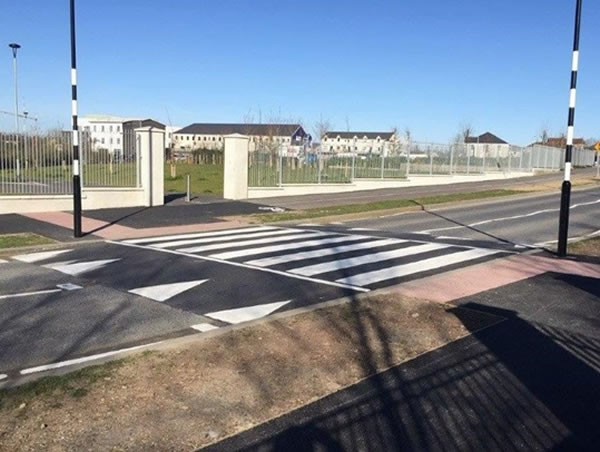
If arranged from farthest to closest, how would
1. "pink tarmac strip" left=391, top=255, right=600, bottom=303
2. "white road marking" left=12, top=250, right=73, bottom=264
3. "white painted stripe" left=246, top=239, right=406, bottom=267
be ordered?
1. "white road marking" left=12, top=250, right=73, bottom=264
2. "white painted stripe" left=246, top=239, right=406, bottom=267
3. "pink tarmac strip" left=391, top=255, right=600, bottom=303

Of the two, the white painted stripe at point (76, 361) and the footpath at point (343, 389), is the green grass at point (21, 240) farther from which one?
the footpath at point (343, 389)

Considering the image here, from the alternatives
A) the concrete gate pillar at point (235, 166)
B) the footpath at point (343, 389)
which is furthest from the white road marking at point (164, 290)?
the concrete gate pillar at point (235, 166)

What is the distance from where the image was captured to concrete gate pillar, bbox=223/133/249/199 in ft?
82.7

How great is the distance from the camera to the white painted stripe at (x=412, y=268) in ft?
31.9

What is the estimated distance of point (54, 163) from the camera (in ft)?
63.2

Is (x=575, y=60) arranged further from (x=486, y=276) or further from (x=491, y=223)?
(x=491, y=223)

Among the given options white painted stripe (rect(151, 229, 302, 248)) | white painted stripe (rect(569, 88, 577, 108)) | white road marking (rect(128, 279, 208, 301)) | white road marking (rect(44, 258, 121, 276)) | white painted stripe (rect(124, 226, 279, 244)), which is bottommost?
white painted stripe (rect(124, 226, 279, 244))

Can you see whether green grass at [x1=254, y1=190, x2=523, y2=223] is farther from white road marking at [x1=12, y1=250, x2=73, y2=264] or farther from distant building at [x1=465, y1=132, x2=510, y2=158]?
distant building at [x1=465, y1=132, x2=510, y2=158]

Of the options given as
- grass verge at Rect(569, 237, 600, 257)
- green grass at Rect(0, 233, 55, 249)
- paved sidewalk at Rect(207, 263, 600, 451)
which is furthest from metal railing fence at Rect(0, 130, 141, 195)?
paved sidewalk at Rect(207, 263, 600, 451)

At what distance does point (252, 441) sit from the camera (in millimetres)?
4137

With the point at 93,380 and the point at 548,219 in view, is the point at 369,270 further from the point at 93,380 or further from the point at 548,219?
the point at 548,219

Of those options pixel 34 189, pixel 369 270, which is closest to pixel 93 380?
pixel 369 270

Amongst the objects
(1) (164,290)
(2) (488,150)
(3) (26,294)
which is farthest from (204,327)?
(2) (488,150)

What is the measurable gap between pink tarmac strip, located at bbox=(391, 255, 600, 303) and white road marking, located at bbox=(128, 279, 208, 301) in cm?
311
